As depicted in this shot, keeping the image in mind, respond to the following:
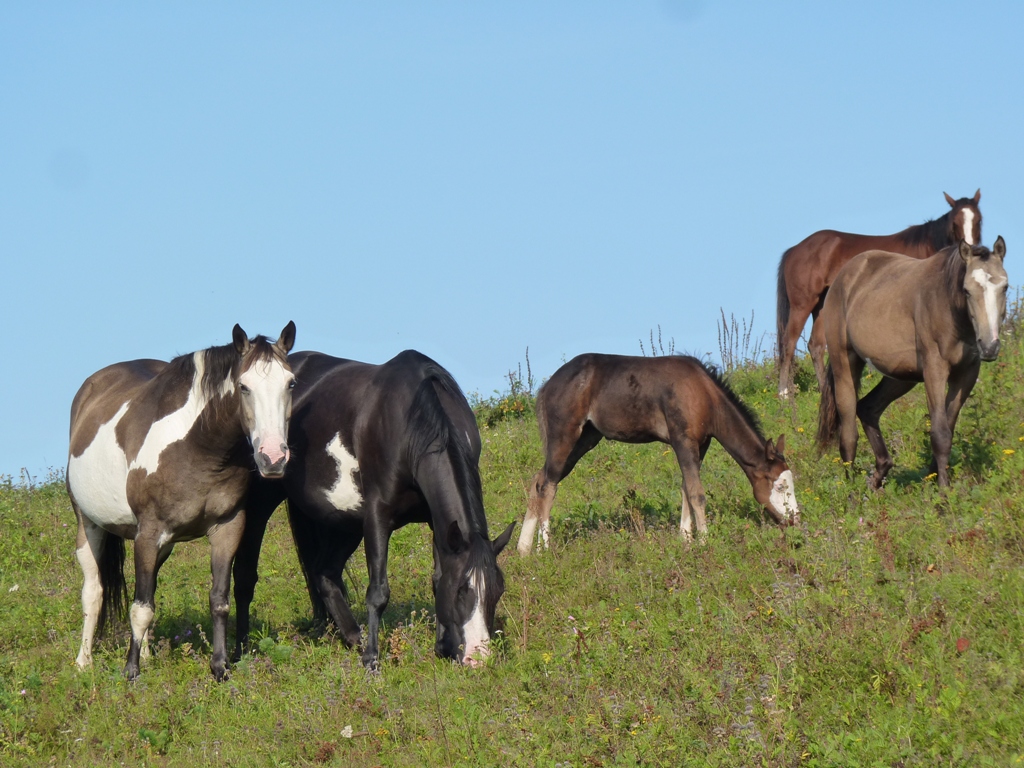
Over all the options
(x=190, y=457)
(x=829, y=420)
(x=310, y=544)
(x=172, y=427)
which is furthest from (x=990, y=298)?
(x=172, y=427)

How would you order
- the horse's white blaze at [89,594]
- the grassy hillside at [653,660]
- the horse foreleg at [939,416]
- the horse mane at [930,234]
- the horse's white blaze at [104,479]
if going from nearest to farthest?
the grassy hillside at [653,660] < the horse's white blaze at [104,479] < the horse's white blaze at [89,594] < the horse foreleg at [939,416] < the horse mane at [930,234]

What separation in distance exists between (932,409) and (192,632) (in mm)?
6477

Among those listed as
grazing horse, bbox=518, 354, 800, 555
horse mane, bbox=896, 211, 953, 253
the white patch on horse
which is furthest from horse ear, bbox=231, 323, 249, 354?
horse mane, bbox=896, 211, 953, 253

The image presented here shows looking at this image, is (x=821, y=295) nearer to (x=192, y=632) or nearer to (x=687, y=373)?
(x=687, y=373)

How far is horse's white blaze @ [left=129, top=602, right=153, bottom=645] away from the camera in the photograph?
7609 mm

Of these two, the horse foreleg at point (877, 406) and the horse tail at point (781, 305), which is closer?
the horse foreleg at point (877, 406)

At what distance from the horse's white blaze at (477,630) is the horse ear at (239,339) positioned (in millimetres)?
2218

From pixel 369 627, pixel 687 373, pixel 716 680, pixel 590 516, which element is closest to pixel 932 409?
pixel 687 373

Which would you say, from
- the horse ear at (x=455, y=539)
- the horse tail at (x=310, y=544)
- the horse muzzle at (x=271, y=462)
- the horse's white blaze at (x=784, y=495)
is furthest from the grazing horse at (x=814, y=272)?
the horse muzzle at (x=271, y=462)

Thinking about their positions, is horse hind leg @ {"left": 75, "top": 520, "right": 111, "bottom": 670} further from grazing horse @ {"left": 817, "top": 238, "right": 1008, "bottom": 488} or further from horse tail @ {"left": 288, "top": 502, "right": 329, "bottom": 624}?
grazing horse @ {"left": 817, "top": 238, "right": 1008, "bottom": 488}

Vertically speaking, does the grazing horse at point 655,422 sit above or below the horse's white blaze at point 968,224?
below

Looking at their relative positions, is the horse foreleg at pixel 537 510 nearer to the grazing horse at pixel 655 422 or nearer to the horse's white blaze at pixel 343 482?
the grazing horse at pixel 655 422

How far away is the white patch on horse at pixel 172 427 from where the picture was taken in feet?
25.1

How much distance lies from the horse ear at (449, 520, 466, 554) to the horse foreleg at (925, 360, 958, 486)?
4380 mm
